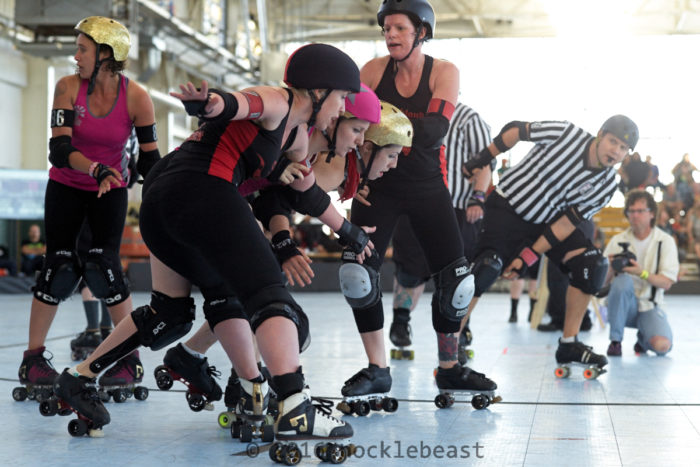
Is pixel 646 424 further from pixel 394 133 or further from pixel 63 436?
pixel 63 436

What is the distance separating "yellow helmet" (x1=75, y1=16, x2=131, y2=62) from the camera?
9.57 ft

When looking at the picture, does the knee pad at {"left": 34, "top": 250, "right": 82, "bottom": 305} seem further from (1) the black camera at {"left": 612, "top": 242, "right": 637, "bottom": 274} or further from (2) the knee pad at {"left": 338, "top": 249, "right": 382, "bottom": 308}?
(1) the black camera at {"left": 612, "top": 242, "right": 637, "bottom": 274}

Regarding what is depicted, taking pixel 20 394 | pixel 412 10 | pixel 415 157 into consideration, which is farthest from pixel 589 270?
pixel 20 394

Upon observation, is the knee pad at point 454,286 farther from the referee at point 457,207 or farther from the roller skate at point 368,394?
the referee at point 457,207

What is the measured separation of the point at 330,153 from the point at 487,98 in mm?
15358

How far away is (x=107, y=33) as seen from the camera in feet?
9.63

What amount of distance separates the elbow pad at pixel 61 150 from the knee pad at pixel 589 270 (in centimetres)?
211

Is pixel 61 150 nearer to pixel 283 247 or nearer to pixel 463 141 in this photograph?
pixel 283 247

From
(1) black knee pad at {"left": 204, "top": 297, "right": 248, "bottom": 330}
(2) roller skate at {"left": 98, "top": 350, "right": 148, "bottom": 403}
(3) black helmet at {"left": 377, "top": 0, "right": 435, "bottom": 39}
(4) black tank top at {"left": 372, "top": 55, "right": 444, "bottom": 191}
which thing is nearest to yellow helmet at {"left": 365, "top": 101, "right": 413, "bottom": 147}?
(4) black tank top at {"left": 372, "top": 55, "right": 444, "bottom": 191}

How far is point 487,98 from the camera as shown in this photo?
17.3 m

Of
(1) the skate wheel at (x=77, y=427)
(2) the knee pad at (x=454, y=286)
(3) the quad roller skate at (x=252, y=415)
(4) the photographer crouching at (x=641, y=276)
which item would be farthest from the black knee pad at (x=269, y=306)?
(4) the photographer crouching at (x=641, y=276)

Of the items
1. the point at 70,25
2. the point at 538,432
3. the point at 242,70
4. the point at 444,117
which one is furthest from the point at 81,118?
the point at 242,70

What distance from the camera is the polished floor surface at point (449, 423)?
6.75ft

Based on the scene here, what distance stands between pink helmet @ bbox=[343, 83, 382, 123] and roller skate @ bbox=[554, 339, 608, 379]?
1.76m
